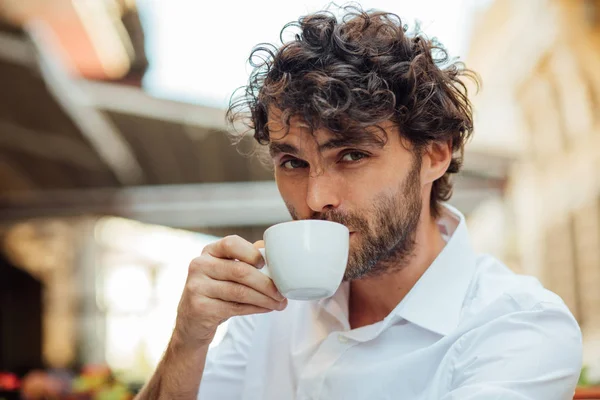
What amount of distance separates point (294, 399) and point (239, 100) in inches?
27.0

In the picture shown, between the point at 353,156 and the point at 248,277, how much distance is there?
32cm

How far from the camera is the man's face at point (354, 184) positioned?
3.97 ft

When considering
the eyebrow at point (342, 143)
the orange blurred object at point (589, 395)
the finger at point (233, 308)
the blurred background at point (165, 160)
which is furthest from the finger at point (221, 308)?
the blurred background at point (165, 160)

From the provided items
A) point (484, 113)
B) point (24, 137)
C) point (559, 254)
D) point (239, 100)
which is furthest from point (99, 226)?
point (239, 100)

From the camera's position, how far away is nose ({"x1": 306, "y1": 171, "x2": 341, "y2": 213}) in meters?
1.19

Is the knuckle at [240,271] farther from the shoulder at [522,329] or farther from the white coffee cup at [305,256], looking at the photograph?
the shoulder at [522,329]

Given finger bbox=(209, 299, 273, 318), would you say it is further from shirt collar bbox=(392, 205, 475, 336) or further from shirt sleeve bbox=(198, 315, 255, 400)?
shirt sleeve bbox=(198, 315, 255, 400)

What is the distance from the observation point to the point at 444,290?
51.5 inches

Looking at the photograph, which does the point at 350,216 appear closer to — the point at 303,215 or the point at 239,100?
the point at 303,215

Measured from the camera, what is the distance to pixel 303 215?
4.17ft

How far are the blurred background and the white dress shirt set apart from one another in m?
2.76

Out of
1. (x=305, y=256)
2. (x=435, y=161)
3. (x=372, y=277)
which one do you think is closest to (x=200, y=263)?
(x=305, y=256)

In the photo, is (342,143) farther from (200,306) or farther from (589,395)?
(589,395)

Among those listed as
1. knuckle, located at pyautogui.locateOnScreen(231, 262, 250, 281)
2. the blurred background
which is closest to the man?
knuckle, located at pyautogui.locateOnScreen(231, 262, 250, 281)
